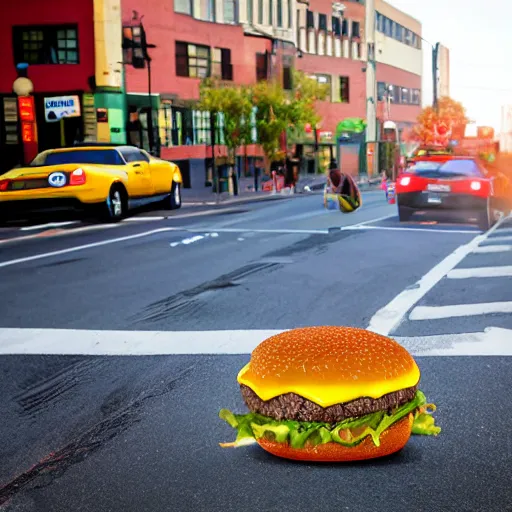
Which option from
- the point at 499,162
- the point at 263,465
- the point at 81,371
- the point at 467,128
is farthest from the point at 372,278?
the point at 467,128

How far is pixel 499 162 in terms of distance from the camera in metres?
25.5

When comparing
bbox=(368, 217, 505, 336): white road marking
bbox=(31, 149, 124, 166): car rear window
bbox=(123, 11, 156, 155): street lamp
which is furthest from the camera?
bbox=(123, 11, 156, 155): street lamp

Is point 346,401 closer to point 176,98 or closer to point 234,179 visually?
point 234,179

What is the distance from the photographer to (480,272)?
12508 millimetres

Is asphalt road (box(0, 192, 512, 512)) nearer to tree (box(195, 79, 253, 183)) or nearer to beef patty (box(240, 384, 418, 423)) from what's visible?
beef patty (box(240, 384, 418, 423))

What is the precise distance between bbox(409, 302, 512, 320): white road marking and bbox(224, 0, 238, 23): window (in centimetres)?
3174

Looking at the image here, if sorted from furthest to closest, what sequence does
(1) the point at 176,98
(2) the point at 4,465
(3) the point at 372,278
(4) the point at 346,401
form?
(1) the point at 176,98 < (3) the point at 372,278 < (2) the point at 4,465 < (4) the point at 346,401

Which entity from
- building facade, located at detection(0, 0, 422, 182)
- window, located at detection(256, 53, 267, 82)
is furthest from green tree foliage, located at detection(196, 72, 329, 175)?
window, located at detection(256, 53, 267, 82)

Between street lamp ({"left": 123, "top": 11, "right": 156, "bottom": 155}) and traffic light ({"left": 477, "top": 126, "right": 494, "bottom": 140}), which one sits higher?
street lamp ({"left": 123, "top": 11, "right": 156, "bottom": 155})

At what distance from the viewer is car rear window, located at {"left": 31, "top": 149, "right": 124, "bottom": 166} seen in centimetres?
1905

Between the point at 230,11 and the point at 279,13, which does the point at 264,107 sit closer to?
the point at 230,11

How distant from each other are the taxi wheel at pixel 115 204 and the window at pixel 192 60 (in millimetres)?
23817

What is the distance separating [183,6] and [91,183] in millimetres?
25945

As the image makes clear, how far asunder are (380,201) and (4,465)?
2298 cm
